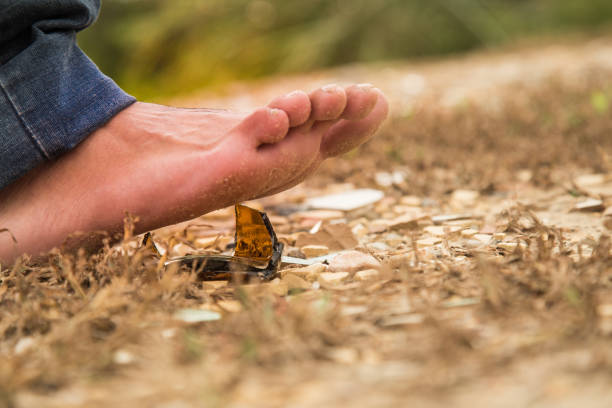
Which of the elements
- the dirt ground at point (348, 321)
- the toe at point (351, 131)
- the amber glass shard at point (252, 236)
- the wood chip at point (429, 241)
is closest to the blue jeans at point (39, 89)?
the dirt ground at point (348, 321)

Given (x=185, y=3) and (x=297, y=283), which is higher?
(x=185, y=3)

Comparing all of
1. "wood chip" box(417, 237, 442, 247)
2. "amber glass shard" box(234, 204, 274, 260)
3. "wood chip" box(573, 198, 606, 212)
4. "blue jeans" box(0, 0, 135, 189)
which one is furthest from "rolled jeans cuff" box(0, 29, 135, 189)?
"wood chip" box(573, 198, 606, 212)

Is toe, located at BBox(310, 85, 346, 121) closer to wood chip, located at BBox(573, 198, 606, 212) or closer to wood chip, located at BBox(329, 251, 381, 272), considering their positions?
wood chip, located at BBox(329, 251, 381, 272)

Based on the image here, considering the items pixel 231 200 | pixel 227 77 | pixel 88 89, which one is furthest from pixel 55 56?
pixel 227 77

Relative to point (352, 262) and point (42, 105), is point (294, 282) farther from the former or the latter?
point (42, 105)

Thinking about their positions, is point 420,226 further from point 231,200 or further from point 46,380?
point 46,380

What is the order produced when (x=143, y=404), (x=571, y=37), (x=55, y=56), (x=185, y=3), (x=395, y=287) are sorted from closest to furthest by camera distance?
(x=143, y=404) → (x=395, y=287) → (x=55, y=56) → (x=571, y=37) → (x=185, y=3)
